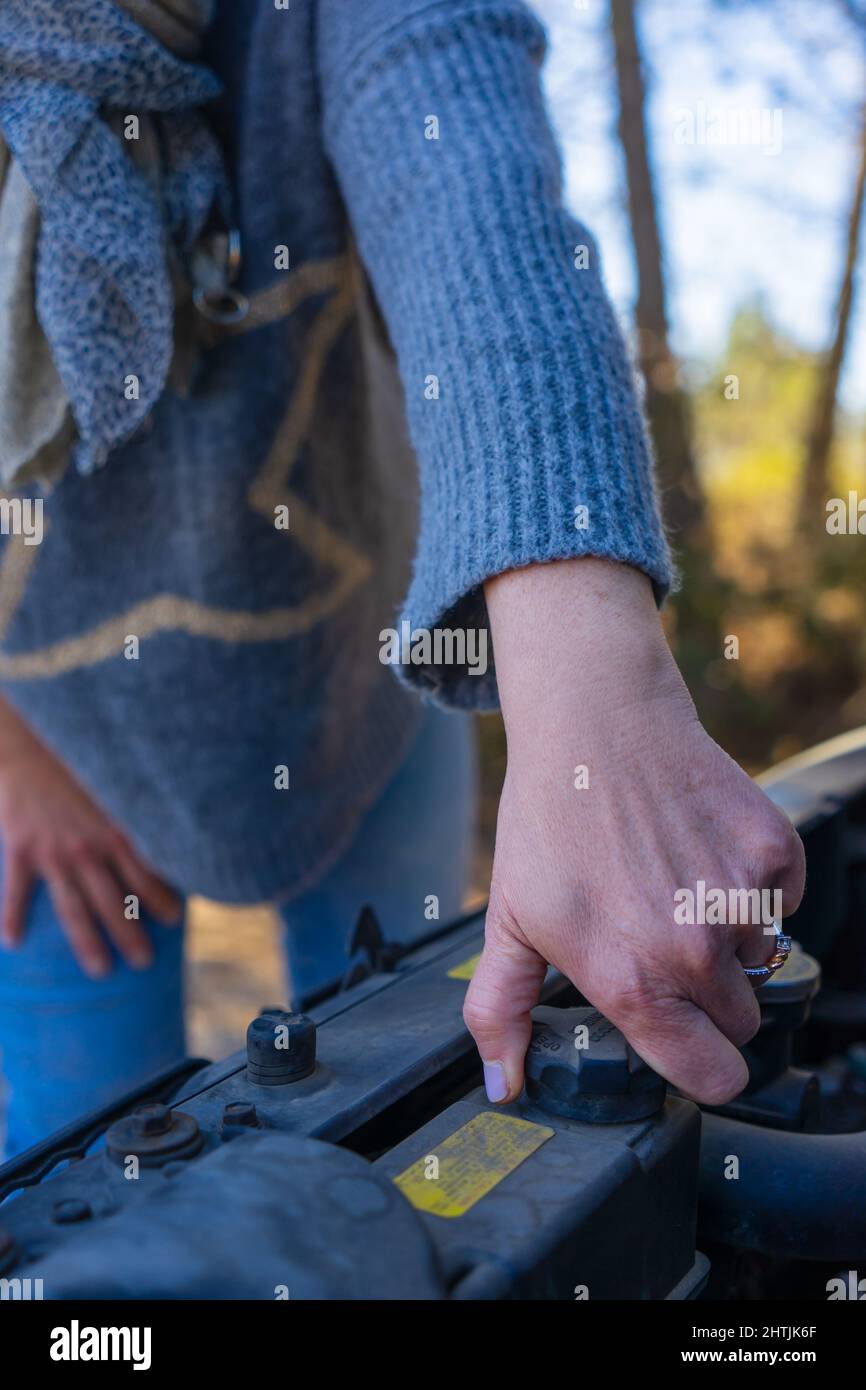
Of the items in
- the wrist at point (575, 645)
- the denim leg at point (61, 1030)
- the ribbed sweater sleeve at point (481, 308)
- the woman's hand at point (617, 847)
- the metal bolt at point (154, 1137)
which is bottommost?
the denim leg at point (61, 1030)

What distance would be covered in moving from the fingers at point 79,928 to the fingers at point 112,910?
1 cm

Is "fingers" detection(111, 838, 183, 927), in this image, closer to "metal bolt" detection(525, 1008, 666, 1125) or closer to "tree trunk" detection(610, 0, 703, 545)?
"metal bolt" detection(525, 1008, 666, 1125)

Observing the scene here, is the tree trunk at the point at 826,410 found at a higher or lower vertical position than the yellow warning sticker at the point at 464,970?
higher

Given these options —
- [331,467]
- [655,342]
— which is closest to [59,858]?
[331,467]

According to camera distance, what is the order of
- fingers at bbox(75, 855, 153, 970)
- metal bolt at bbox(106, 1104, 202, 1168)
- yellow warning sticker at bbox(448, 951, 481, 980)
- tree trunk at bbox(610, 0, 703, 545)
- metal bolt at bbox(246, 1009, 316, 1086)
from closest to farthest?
metal bolt at bbox(106, 1104, 202, 1168) < metal bolt at bbox(246, 1009, 316, 1086) < yellow warning sticker at bbox(448, 951, 481, 980) < fingers at bbox(75, 855, 153, 970) < tree trunk at bbox(610, 0, 703, 545)

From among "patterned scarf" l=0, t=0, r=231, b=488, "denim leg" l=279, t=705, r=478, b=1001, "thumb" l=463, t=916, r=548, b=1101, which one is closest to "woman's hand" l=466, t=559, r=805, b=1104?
"thumb" l=463, t=916, r=548, b=1101

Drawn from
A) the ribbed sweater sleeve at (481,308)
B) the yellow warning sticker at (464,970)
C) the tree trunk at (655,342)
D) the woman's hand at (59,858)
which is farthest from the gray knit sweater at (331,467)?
the tree trunk at (655,342)

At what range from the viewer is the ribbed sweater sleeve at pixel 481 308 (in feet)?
2.47

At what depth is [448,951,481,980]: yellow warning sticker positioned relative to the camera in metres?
0.90

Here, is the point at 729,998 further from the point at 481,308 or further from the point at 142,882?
the point at 142,882

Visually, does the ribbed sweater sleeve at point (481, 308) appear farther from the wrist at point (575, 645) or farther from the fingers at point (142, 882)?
the fingers at point (142, 882)

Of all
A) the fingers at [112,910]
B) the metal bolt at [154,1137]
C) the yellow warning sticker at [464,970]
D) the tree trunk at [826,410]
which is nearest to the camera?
the metal bolt at [154,1137]

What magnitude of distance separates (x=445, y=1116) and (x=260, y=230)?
0.84 m

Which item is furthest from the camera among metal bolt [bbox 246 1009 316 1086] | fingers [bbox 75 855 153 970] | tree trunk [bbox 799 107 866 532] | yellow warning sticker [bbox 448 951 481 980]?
tree trunk [bbox 799 107 866 532]
